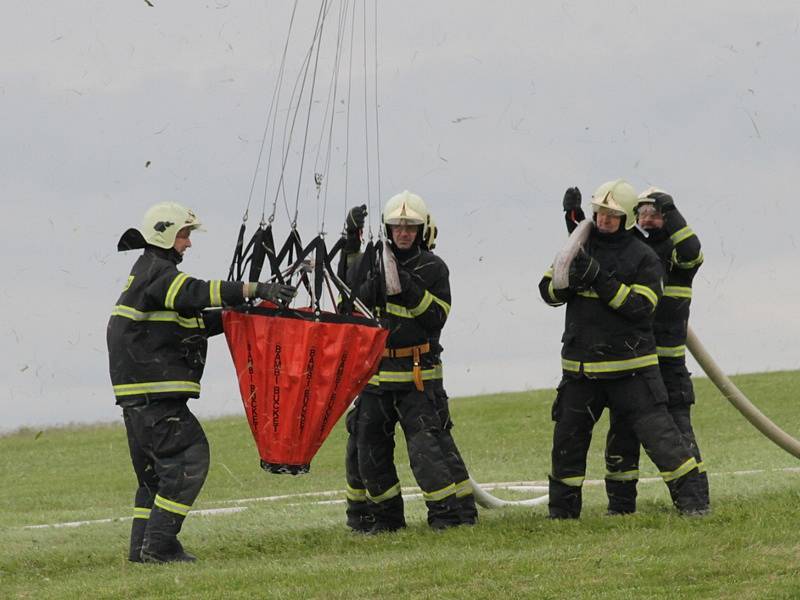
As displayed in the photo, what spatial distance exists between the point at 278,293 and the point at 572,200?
2475 mm

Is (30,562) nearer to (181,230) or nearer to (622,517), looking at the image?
(181,230)

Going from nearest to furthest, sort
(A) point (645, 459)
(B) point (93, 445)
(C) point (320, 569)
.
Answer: (C) point (320, 569) → (A) point (645, 459) → (B) point (93, 445)

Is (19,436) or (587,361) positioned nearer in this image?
(587,361)

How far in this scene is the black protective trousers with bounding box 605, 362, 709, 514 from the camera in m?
11.2

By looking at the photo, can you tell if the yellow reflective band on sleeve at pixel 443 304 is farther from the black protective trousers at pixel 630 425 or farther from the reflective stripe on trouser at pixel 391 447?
the black protective trousers at pixel 630 425

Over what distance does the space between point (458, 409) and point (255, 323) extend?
715 inches

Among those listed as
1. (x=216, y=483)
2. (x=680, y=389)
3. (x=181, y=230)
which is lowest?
(x=216, y=483)

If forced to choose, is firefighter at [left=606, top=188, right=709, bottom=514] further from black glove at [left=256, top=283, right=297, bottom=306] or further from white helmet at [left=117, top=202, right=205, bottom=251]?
white helmet at [left=117, top=202, right=205, bottom=251]

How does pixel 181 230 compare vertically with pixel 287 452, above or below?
above

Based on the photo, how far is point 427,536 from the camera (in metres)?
10.7

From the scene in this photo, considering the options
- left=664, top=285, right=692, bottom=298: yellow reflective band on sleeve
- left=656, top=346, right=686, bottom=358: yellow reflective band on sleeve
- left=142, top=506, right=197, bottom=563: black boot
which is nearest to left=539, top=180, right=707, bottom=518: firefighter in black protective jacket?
left=656, top=346, right=686, bottom=358: yellow reflective band on sleeve

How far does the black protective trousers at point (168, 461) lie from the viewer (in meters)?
10.4

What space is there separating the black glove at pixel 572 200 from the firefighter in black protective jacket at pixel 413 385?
1076mm

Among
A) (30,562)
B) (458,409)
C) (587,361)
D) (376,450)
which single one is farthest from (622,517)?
(458,409)
